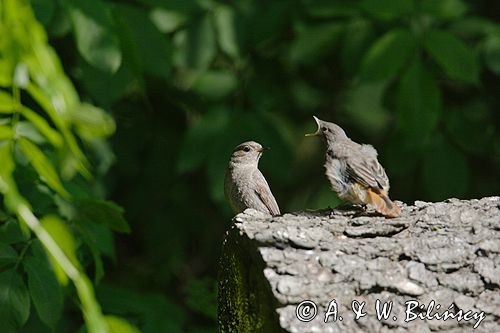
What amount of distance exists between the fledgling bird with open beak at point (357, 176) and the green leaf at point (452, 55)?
34.9 inches

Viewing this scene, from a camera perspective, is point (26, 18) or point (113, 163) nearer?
point (26, 18)

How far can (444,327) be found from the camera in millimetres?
3225

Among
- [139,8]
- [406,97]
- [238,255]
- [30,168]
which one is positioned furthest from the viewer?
[406,97]

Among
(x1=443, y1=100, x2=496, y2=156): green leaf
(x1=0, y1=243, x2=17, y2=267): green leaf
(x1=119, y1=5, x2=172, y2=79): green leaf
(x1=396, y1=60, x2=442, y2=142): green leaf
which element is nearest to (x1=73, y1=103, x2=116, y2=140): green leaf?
(x1=0, y1=243, x2=17, y2=267): green leaf

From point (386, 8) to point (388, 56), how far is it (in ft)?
0.90

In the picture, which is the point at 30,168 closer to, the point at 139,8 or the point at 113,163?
the point at 139,8

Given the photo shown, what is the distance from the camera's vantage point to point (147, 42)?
16.5 ft

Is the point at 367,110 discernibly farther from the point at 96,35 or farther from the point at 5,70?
the point at 5,70

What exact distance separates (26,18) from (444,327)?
1.77 metres

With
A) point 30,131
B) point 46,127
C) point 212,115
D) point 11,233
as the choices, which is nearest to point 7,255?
point 11,233

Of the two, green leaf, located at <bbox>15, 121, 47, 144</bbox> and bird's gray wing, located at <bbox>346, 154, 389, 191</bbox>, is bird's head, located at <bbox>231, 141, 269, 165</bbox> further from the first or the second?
green leaf, located at <bbox>15, 121, 47, 144</bbox>

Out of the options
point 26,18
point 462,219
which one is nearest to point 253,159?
point 462,219

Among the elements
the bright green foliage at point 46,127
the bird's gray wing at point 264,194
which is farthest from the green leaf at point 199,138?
the bright green foliage at point 46,127

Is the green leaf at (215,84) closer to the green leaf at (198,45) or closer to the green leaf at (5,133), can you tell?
the green leaf at (198,45)
